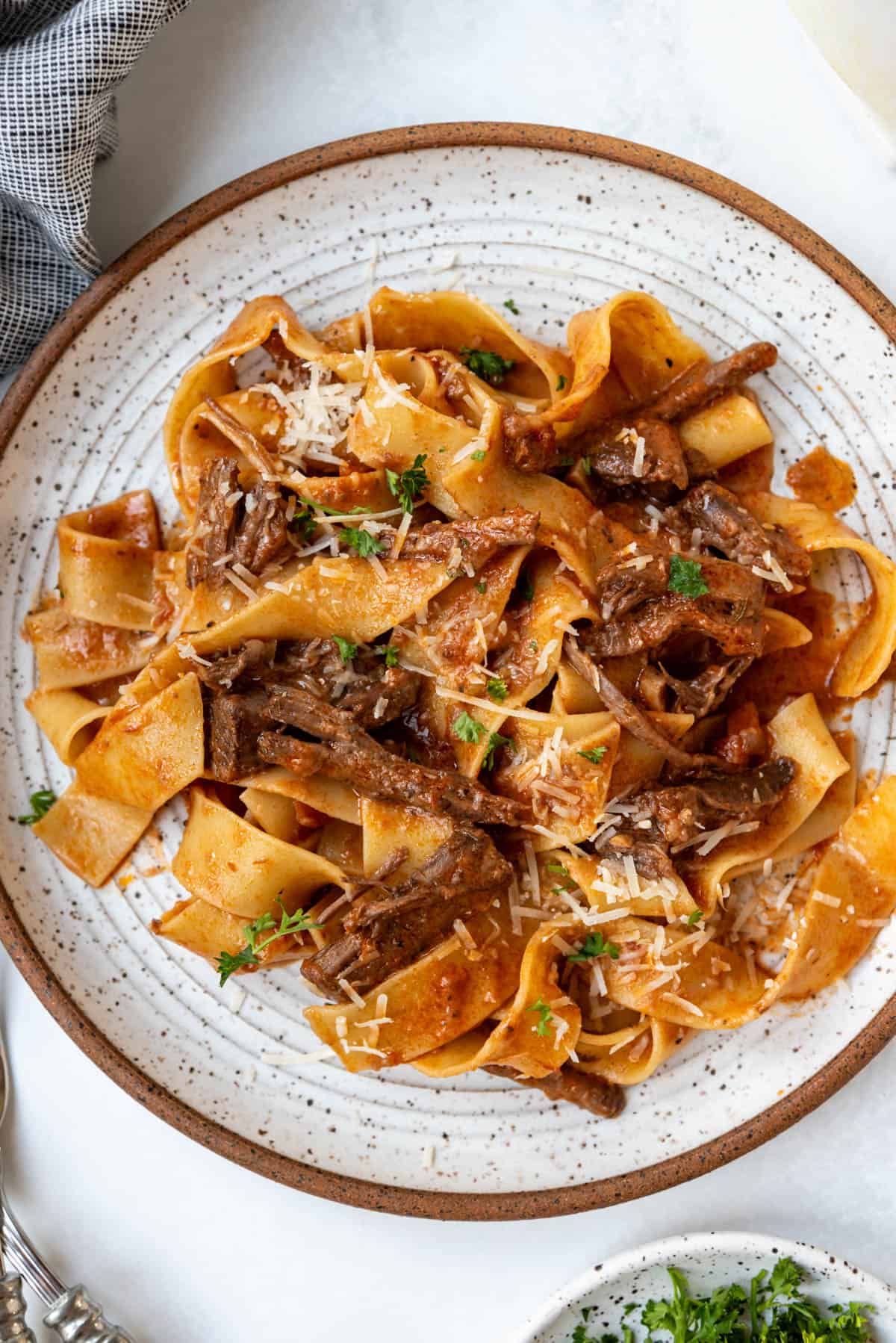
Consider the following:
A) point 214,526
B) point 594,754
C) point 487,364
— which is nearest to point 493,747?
point 594,754

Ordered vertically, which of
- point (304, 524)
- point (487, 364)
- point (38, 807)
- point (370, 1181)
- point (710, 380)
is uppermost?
point (487, 364)

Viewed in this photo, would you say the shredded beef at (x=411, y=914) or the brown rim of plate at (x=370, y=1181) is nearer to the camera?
the shredded beef at (x=411, y=914)

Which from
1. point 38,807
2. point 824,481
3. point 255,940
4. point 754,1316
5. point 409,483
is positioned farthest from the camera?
point 754,1316

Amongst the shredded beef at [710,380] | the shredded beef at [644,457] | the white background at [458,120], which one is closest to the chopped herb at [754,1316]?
the white background at [458,120]

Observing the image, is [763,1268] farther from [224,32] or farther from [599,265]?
[224,32]

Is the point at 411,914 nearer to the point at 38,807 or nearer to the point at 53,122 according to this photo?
the point at 38,807

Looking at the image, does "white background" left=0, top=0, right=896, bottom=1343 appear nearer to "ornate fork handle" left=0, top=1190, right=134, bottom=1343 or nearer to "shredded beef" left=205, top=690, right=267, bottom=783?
"ornate fork handle" left=0, top=1190, right=134, bottom=1343

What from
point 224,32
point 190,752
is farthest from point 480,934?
point 224,32

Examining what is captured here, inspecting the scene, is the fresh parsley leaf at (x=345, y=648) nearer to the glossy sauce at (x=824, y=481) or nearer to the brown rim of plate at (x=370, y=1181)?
the brown rim of plate at (x=370, y=1181)
